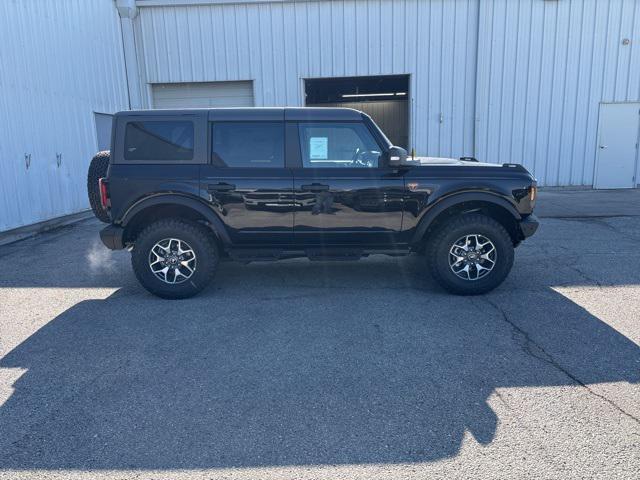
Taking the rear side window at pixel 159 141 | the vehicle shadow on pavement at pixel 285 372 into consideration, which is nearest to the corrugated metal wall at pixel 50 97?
the rear side window at pixel 159 141

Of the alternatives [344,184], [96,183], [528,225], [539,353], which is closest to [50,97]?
[96,183]

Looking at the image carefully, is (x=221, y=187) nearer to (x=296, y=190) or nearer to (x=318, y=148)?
(x=296, y=190)

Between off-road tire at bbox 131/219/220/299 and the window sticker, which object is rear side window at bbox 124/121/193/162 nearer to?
off-road tire at bbox 131/219/220/299

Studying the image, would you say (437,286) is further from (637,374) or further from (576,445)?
(576,445)

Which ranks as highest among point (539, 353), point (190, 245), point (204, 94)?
point (204, 94)

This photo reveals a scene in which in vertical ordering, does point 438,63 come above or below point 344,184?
above

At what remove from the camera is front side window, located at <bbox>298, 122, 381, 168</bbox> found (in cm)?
462

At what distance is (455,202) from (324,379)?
94.6 inches

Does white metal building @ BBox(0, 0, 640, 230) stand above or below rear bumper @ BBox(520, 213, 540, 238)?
above

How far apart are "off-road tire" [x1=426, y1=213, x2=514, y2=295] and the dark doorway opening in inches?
356

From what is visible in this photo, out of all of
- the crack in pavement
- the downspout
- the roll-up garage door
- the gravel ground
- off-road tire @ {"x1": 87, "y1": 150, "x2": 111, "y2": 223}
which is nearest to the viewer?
the gravel ground

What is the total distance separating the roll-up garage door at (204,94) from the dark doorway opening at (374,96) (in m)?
1.85

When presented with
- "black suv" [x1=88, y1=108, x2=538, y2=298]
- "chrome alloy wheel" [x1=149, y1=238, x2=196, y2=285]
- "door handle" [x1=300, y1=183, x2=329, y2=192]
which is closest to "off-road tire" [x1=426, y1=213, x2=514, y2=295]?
"black suv" [x1=88, y1=108, x2=538, y2=298]

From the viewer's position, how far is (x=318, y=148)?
15.3ft
